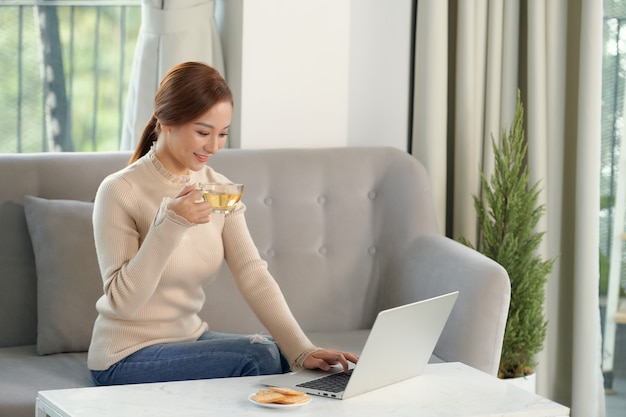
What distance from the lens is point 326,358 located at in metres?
2.17

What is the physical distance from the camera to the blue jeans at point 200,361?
90.8 inches

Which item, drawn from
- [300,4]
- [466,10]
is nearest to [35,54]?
[300,4]

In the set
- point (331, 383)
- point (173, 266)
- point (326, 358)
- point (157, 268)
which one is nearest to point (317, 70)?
point (173, 266)

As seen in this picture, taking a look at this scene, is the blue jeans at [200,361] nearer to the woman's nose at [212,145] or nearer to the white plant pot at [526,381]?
the woman's nose at [212,145]

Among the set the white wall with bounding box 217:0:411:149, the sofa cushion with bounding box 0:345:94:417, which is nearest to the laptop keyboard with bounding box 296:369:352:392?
the sofa cushion with bounding box 0:345:94:417

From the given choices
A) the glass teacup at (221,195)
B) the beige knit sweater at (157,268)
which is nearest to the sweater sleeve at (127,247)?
the beige knit sweater at (157,268)

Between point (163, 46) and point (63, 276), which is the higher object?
point (163, 46)

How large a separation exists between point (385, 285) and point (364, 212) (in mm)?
239

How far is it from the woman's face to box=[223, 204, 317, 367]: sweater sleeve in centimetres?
21

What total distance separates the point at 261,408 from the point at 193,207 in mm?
525

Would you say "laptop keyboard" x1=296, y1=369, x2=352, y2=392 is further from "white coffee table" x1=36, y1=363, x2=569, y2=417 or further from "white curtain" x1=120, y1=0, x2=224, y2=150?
"white curtain" x1=120, y1=0, x2=224, y2=150

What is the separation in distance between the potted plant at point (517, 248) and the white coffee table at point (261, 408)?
1.35 meters

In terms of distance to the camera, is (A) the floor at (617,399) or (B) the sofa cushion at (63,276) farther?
(A) the floor at (617,399)

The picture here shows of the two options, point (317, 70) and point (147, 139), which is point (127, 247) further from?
point (317, 70)
